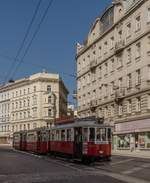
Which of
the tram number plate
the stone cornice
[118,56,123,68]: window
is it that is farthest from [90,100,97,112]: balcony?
the tram number plate

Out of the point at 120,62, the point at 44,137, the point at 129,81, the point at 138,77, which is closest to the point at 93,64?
the point at 120,62

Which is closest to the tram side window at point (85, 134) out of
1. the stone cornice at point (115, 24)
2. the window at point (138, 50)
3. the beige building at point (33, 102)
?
the window at point (138, 50)

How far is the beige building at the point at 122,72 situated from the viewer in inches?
2093

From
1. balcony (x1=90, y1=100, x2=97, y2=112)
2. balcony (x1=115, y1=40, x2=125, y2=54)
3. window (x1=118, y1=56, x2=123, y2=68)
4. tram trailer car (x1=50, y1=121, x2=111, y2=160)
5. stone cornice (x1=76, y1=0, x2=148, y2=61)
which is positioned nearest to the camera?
tram trailer car (x1=50, y1=121, x2=111, y2=160)

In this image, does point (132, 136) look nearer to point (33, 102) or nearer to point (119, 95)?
point (119, 95)

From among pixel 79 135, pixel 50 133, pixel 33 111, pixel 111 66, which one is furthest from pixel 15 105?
pixel 79 135

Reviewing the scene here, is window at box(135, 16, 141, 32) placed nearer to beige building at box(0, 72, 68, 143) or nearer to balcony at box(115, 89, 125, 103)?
balcony at box(115, 89, 125, 103)

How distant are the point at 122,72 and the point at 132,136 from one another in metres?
7.95

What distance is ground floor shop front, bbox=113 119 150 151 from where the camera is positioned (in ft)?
173

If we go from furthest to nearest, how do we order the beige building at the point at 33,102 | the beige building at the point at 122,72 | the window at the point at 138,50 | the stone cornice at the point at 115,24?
the beige building at the point at 33,102 → the window at the point at 138,50 → the stone cornice at the point at 115,24 → the beige building at the point at 122,72

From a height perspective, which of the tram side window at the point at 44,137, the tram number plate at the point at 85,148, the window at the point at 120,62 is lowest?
the tram number plate at the point at 85,148

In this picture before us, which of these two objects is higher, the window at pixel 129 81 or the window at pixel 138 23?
the window at pixel 138 23

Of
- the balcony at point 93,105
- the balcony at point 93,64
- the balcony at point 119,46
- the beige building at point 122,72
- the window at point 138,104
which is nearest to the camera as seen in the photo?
the beige building at point 122,72

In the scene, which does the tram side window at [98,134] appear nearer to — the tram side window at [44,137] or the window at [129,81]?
the tram side window at [44,137]
